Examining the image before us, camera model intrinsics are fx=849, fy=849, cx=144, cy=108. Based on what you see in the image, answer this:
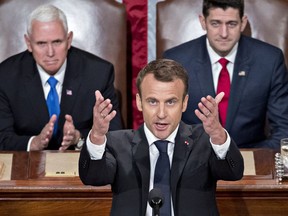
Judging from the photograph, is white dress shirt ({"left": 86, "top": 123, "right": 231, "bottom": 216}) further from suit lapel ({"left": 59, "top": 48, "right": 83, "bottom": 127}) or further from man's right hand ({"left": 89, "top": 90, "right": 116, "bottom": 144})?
suit lapel ({"left": 59, "top": 48, "right": 83, "bottom": 127})

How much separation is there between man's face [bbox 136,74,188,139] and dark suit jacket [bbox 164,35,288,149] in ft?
3.45

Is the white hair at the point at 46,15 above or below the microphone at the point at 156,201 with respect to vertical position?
above

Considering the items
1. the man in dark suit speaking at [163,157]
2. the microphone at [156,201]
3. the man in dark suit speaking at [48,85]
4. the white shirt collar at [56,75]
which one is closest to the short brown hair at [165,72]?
the man in dark suit speaking at [163,157]

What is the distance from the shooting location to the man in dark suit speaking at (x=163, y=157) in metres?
2.03

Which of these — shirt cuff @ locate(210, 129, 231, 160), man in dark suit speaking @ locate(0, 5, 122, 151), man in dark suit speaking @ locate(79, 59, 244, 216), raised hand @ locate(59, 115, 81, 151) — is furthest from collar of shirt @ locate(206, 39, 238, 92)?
shirt cuff @ locate(210, 129, 231, 160)

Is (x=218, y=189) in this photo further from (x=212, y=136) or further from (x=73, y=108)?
(x=73, y=108)

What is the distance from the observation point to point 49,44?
10.1 ft

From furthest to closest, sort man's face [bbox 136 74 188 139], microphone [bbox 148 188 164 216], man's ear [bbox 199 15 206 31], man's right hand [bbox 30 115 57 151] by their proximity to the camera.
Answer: man's ear [bbox 199 15 206 31] < man's right hand [bbox 30 115 57 151] < man's face [bbox 136 74 188 139] < microphone [bbox 148 188 164 216]

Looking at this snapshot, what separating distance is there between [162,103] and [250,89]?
1.17 metres

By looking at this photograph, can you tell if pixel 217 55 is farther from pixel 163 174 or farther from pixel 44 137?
pixel 163 174

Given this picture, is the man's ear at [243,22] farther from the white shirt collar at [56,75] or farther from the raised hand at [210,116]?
the raised hand at [210,116]

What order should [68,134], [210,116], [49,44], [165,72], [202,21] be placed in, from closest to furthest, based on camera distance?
[210,116] < [165,72] < [68,134] < [49,44] < [202,21]

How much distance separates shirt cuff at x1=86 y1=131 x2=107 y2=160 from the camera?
2021 mm

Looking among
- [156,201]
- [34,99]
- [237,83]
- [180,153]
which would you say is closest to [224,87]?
[237,83]
